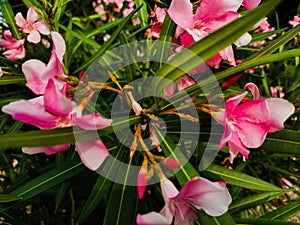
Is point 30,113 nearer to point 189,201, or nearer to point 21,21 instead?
point 189,201

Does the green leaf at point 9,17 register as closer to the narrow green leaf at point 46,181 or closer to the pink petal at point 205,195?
the narrow green leaf at point 46,181

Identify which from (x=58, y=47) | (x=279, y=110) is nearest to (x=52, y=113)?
(x=58, y=47)

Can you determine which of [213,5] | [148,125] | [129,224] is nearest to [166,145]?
[148,125]

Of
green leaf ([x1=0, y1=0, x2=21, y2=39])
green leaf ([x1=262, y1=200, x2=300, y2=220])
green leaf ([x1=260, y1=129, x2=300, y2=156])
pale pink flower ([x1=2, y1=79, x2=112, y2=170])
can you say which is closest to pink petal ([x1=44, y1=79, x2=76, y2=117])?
pale pink flower ([x1=2, y1=79, x2=112, y2=170])

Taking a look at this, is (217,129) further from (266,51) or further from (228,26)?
(228,26)

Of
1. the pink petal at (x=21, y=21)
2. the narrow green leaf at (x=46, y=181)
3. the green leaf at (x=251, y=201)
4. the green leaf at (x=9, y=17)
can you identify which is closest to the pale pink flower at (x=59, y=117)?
the narrow green leaf at (x=46, y=181)
